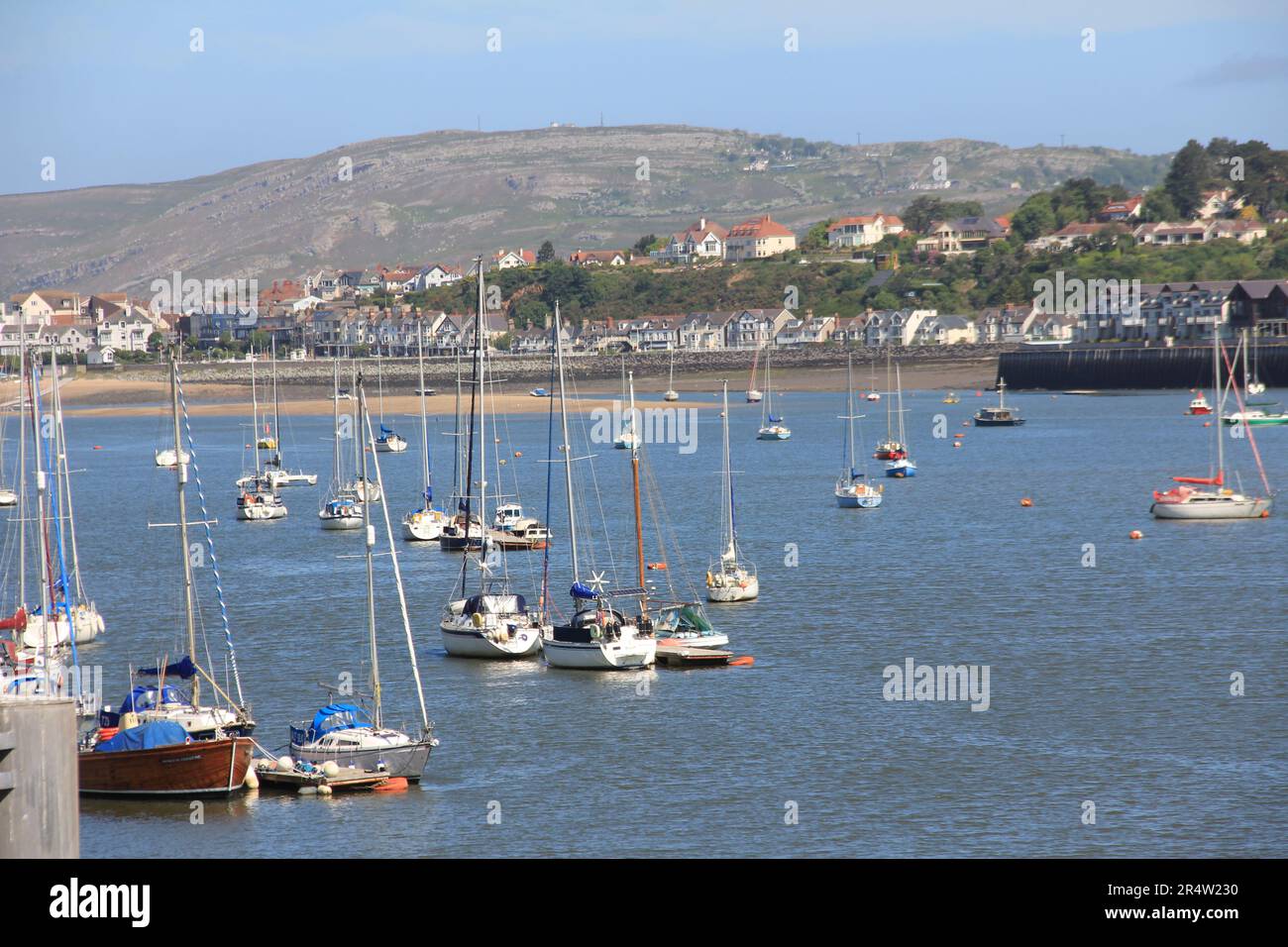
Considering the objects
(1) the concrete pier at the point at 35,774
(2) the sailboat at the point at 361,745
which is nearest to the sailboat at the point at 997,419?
(2) the sailboat at the point at 361,745

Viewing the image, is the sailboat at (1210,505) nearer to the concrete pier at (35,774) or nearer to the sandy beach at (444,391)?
the concrete pier at (35,774)

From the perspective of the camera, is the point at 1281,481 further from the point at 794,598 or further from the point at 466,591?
the point at 466,591

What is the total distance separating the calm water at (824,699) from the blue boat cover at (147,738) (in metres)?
0.81

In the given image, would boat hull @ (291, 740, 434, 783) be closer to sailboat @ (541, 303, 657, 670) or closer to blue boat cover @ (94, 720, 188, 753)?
blue boat cover @ (94, 720, 188, 753)

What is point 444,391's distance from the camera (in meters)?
159

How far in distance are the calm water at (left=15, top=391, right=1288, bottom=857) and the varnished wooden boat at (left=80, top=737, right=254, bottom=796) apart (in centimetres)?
28

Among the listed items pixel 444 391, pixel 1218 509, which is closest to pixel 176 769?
pixel 1218 509

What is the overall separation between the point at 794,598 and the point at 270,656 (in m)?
13.7

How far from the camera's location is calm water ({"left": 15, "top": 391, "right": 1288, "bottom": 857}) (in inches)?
841

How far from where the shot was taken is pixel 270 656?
33.5 meters

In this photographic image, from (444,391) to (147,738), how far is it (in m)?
137

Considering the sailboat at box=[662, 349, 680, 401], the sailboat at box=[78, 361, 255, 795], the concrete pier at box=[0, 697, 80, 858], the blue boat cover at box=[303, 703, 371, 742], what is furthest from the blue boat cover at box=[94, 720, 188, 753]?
the sailboat at box=[662, 349, 680, 401]

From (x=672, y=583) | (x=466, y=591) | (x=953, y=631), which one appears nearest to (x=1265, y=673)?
(x=953, y=631)

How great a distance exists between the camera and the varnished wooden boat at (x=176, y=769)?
22.8 metres
